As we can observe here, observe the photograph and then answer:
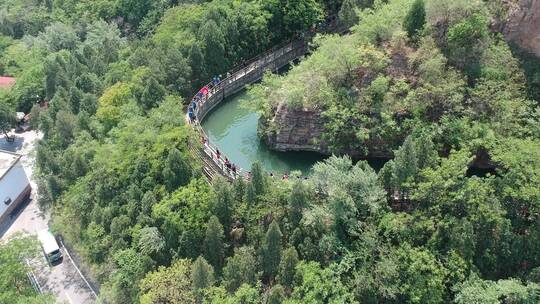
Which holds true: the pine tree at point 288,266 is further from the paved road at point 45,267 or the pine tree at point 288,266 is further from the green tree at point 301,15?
the green tree at point 301,15

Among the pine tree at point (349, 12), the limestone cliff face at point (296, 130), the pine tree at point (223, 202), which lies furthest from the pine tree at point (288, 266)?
the pine tree at point (349, 12)

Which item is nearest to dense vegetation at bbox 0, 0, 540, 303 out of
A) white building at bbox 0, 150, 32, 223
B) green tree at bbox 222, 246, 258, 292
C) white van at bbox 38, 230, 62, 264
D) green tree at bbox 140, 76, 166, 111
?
green tree at bbox 222, 246, 258, 292

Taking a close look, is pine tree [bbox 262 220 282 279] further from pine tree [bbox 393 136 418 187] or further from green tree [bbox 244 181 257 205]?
pine tree [bbox 393 136 418 187]

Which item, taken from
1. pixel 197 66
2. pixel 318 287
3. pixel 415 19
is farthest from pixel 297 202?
pixel 197 66

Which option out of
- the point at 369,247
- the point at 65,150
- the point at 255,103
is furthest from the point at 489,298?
the point at 65,150

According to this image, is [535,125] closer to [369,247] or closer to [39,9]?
[369,247]

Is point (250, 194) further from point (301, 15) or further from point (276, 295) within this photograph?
point (301, 15)
